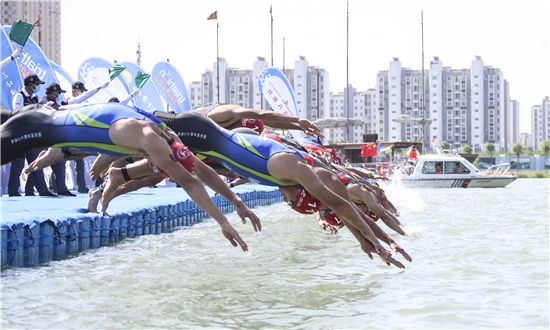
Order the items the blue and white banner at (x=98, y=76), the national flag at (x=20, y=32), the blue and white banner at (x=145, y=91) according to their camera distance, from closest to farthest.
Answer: the national flag at (x=20, y=32) < the blue and white banner at (x=98, y=76) < the blue and white banner at (x=145, y=91)

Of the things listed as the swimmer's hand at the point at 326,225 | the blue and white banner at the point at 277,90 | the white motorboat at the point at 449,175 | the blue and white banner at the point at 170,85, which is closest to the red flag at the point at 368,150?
the white motorboat at the point at 449,175

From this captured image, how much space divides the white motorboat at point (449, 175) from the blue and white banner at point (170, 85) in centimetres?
1463

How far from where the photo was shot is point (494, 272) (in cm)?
786

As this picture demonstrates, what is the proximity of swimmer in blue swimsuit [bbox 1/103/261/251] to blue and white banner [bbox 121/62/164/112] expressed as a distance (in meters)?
16.9

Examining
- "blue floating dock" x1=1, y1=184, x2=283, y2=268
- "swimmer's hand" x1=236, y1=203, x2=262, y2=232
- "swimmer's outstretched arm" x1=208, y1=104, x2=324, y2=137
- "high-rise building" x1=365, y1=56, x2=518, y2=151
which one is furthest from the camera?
"high-rise building" x1=365, y1=56, x2=518, y2=151

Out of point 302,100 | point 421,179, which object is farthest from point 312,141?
point 302,100

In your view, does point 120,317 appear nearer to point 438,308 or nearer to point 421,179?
point 438,308

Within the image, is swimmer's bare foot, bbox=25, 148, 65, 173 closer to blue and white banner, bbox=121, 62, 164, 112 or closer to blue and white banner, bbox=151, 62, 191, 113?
blue and white banner, bbox=121, 62, 164, 112

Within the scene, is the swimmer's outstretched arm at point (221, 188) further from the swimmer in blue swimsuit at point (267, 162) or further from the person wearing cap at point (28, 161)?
the person wearing cap at point (28, 161)

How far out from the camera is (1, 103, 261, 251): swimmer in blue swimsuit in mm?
5699

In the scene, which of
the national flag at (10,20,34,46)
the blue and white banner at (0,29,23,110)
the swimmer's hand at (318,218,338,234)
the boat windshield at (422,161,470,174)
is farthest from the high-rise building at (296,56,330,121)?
the national flag at (10,20,34,46)

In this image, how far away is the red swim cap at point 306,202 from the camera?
7.05m

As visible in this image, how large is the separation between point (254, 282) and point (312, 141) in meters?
5.90

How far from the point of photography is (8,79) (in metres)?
14.3
